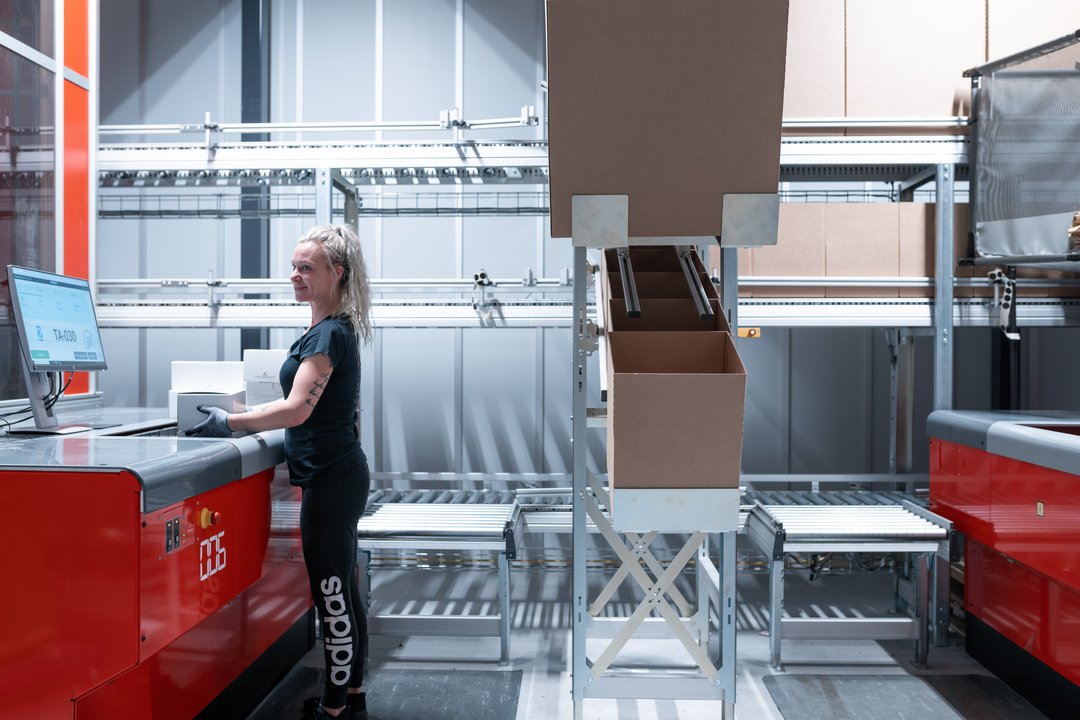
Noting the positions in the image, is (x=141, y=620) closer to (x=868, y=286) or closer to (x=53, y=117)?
(x=53, y=117)

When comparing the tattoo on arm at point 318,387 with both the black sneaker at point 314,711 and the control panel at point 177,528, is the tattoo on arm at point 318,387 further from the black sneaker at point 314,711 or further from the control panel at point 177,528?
the black sneaker at point 314,711

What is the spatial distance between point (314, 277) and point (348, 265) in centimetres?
12

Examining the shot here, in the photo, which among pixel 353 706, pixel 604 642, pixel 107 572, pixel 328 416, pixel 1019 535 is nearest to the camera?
pixel 107 572

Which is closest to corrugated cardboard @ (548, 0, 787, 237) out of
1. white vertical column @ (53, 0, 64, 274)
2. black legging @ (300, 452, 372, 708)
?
black legging @ (300, 452, 372, 708)

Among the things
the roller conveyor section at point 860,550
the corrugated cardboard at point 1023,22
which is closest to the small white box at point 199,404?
the roller conveyor section at point 860,550

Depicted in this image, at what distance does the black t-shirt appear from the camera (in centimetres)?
213

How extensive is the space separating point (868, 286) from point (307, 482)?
247 cm

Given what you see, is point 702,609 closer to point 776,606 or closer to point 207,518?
point 776,606

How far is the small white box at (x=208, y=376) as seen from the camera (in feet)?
8.27

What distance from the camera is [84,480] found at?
1.61m

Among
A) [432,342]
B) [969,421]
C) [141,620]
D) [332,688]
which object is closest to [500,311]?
[432,342]

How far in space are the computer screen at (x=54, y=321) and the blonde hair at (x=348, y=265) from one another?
2.58 ft

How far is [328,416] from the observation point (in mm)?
2160

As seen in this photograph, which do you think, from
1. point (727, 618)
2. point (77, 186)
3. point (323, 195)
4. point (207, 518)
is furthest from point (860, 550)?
point (77, 186)
